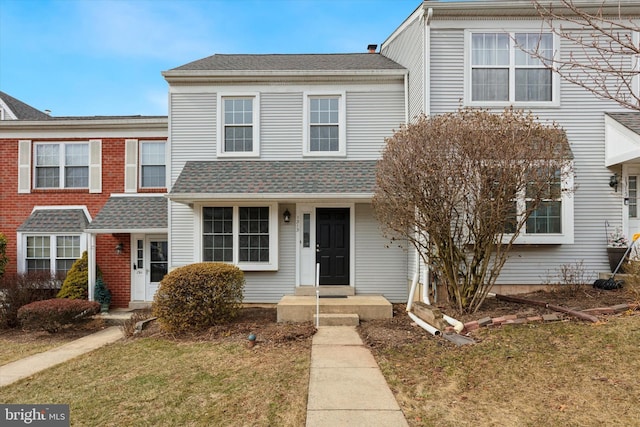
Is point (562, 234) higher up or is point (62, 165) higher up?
point (62, 165)

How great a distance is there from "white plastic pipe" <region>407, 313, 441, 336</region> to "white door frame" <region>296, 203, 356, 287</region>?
232 cm

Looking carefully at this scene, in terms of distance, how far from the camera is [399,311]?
887 centimetres

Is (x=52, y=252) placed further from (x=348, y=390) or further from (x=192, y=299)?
(x=348, y=390)

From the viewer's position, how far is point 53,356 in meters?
6.78

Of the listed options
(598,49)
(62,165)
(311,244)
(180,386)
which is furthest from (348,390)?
(62,165)

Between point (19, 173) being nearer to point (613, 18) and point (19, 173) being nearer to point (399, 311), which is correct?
point (399, 311)

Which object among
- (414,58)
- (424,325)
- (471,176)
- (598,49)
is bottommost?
(424,325)

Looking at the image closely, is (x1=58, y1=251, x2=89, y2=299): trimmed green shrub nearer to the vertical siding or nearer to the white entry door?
the white entry door

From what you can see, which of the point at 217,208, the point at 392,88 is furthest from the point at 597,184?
the point at 217,208

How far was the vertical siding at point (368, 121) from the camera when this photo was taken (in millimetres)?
10148

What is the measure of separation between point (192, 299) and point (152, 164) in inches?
214

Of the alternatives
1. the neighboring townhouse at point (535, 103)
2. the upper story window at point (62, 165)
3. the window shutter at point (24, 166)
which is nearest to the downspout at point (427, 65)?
the neighboring townhouse at point (535, 103)

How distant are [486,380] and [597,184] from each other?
633 centimetres

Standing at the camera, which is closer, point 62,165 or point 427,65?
point 427,65
